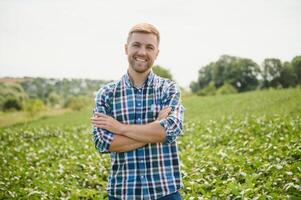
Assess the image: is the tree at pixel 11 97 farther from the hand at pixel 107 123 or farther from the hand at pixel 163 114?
the hand at pixel 163 114

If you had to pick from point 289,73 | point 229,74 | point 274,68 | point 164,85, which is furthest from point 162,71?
point 164,85

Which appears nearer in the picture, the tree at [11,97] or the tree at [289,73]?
the tree at [289,73]

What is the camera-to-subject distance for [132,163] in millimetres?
2969

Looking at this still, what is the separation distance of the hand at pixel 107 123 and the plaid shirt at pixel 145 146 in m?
0.05

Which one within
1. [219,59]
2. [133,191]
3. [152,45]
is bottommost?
[133,191]

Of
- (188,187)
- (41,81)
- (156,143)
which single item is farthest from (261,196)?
(41,81)

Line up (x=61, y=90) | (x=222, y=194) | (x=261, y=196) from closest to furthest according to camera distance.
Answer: (x=261, y=196)
(x=222, y=194)
(x=61, y=90)

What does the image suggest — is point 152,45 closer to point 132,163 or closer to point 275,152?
point 132,163

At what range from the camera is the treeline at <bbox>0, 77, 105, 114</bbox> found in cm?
4619

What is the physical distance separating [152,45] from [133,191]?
124cm

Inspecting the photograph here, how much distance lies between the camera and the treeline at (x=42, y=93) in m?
46.2

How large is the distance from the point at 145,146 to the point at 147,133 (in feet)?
0.46

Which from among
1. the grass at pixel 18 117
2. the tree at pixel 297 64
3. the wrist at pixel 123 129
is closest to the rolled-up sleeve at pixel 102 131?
the wrist at pixel 123 129

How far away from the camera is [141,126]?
9.95ft
